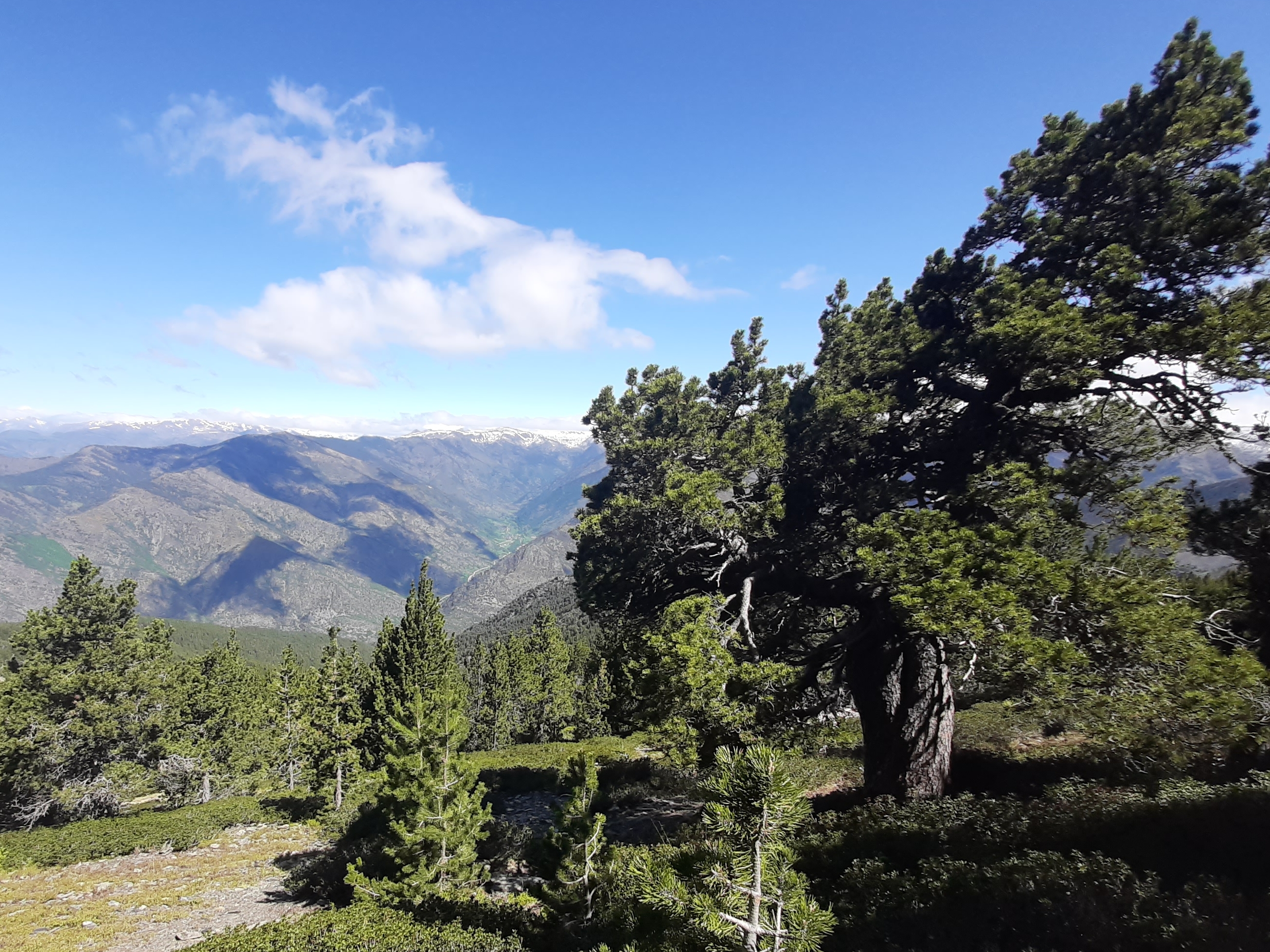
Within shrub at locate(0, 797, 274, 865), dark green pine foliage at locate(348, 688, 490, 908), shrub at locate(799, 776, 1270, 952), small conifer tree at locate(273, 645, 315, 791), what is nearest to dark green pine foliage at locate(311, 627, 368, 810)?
small conifer tree at locate(273, 645, 315, 791)

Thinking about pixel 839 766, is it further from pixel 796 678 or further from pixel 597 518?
pixel 597 518

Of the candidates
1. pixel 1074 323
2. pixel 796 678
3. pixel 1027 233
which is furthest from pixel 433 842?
pixel 1027 233

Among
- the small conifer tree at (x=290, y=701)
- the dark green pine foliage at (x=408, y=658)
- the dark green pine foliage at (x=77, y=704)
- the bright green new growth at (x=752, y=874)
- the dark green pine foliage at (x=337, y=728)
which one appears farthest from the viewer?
the small conifer tree at (x=290, y=701)

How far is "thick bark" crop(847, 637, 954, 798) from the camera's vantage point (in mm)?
10312

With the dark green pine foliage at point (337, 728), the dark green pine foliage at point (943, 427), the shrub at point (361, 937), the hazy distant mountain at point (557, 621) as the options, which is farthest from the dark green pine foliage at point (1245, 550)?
the hazy distant mountain at point (557, 621)

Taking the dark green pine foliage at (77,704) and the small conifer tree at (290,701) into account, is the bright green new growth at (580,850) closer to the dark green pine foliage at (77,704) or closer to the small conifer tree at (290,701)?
the small conifer tree at (290,701)

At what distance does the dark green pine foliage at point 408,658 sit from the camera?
30.4m

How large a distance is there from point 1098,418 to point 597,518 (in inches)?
411

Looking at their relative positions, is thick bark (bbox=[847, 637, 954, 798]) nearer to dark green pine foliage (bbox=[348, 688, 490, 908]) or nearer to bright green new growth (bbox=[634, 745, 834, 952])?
bright green new growth (bbox=[634, 745, 834, 952])

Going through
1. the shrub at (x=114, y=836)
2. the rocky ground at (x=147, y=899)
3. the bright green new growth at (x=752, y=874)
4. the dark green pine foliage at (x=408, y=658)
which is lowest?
the shrub at (x=114, y=836)

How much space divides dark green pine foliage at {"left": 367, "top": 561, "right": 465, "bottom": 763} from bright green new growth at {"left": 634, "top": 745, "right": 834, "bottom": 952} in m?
28.6

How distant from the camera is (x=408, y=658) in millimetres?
34062

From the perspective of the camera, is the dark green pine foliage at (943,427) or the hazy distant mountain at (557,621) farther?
the hazy distant mountain at (557,621)

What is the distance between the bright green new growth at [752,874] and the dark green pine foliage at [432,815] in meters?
10.7
